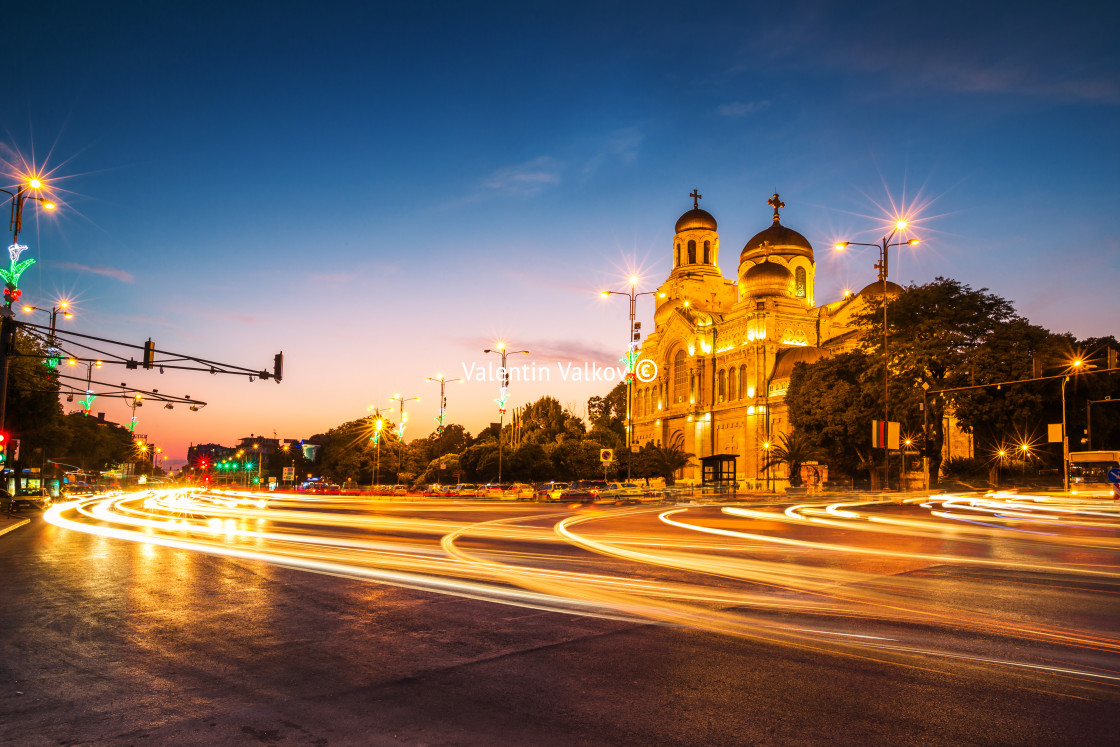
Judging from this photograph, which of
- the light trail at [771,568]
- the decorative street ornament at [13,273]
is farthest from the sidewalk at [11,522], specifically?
the decorative street ornament at [13,273]

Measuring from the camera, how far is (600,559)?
12836 millimetres

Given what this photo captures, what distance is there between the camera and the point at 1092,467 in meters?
38.6

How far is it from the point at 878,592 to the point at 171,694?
8.27 m

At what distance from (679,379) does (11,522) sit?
69.1 metres

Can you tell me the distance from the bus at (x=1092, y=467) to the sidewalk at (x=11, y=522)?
48.1 m

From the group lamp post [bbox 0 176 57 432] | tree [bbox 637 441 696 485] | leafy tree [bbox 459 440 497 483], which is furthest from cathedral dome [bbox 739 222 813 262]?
lamp post [bbox 0 176 57 432]

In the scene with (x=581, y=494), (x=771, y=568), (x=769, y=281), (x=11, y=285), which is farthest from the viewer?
(x=769, y=281)

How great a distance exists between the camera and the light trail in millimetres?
7004

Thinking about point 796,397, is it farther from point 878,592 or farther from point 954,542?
point 878,592

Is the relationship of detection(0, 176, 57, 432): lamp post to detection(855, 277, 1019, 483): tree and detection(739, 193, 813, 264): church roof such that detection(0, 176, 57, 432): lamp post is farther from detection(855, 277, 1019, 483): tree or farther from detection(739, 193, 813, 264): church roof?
detection(739, 193, 813, 264): church roof

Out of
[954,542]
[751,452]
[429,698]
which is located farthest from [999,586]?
[751,452]

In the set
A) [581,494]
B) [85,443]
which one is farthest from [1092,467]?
[85,443]

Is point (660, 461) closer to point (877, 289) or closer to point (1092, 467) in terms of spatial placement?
point (877, 289)

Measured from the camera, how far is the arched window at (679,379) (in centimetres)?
8356
